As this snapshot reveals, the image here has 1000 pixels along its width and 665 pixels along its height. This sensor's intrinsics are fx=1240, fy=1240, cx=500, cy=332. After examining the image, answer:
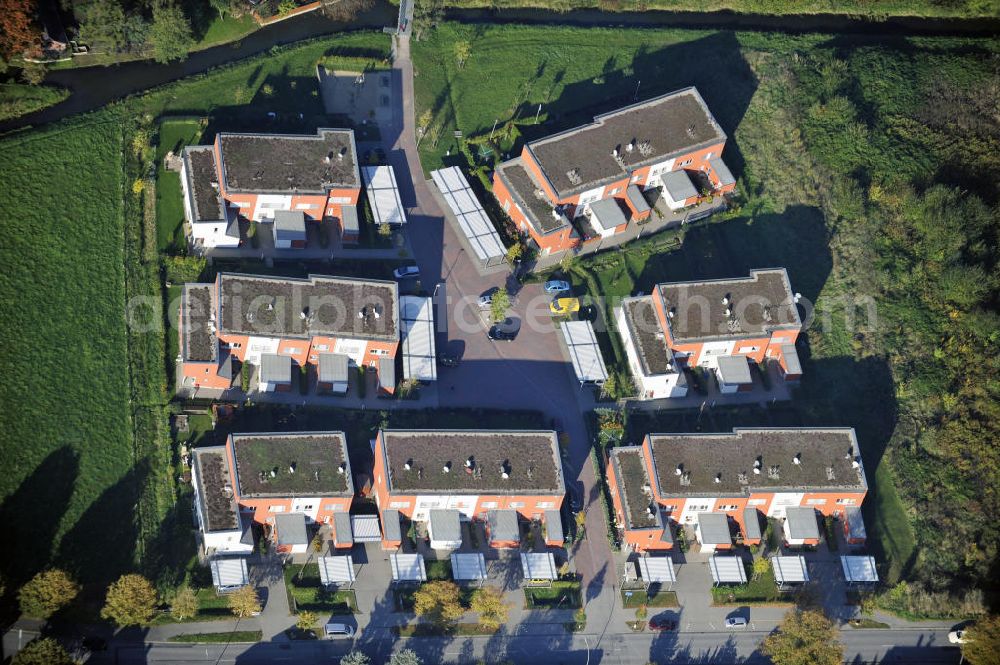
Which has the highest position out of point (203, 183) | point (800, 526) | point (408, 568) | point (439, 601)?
point (203, 183)

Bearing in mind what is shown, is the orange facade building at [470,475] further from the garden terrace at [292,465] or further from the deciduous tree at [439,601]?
the deciduous tree at [439,601]

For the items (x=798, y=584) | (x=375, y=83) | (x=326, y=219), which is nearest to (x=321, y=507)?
(x=326, y=219)

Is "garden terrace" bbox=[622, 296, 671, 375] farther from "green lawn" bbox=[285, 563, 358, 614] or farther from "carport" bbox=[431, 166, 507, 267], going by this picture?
"green lawn" bbox=[285, 563, 358, 614]

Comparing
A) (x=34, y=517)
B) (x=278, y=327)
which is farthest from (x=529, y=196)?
(x=34, y=517)

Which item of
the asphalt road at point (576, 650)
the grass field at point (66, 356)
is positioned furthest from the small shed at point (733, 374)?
the grass field at point (66, 356)

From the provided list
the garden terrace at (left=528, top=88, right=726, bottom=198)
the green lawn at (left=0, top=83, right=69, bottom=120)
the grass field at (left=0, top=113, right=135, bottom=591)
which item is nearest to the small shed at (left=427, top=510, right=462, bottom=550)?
the grass field at (left=0, top=113, right=135, bottom=591)

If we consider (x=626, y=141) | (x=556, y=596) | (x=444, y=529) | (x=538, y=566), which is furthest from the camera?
(x=626, y=141)

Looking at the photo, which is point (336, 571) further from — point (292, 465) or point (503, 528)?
point (503, 528)
